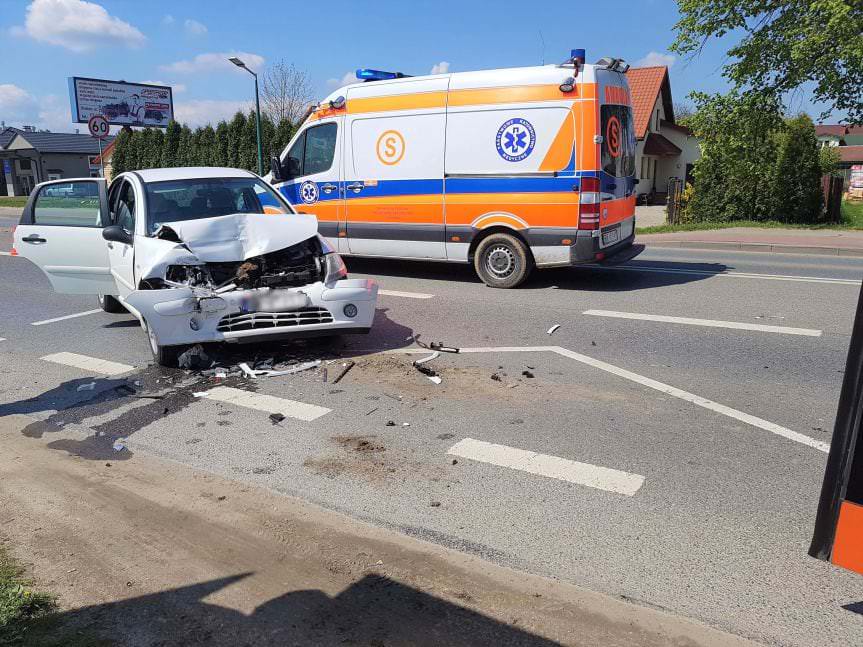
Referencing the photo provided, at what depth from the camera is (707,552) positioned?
3.22m

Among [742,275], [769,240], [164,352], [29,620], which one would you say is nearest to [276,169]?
[164,352]

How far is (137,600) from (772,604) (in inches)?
105

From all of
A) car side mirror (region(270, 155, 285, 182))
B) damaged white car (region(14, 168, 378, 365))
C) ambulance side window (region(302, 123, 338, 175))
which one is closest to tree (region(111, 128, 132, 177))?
car side mirror (region(270, 155, 285, 182))

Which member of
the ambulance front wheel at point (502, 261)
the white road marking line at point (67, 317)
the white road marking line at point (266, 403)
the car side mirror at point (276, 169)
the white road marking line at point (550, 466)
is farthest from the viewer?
the car side mirror at point (276, 169)

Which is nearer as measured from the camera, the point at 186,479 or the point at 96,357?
the point at 186,479

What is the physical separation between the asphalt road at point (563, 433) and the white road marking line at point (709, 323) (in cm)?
5

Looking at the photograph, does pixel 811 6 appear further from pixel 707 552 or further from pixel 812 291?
pixel 707 552

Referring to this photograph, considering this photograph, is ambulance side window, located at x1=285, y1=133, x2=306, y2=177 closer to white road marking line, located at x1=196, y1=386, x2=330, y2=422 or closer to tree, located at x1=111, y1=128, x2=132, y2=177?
white road marking line, located at x1=196, y1=386, x2=330, y2=422

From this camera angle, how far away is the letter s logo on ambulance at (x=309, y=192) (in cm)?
1136

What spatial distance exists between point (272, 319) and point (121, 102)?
51405 millimetres

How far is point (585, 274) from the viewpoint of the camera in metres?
11.2

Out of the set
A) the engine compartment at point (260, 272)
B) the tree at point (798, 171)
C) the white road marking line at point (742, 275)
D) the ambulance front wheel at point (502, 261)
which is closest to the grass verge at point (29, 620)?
the engine compartment at point (260, 272)

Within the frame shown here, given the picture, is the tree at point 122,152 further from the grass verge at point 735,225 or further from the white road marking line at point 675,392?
the white road marking line at point 675,392

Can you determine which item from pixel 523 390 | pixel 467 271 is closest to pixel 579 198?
pixel 467 271
